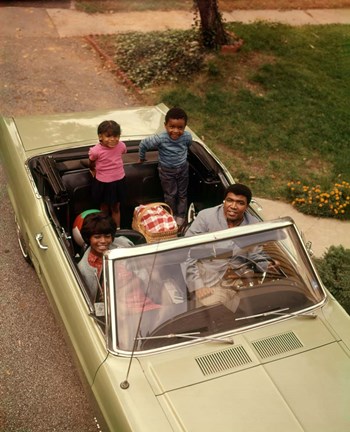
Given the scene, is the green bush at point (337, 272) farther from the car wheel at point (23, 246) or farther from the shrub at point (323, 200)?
the car wheel at point (23, 246)

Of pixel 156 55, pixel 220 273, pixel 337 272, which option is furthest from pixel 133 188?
pixel 156 55

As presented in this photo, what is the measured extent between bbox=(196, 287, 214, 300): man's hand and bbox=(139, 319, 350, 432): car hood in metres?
0.37

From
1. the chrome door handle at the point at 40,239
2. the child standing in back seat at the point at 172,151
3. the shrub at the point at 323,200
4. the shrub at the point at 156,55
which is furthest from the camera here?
the shrub at the point at 156,55

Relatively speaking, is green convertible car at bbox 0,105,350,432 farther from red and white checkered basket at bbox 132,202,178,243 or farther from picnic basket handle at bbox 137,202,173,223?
picnic basket handle at bbox 137,202,173,223

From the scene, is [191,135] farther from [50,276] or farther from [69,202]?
[50,276]

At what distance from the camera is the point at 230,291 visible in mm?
3736

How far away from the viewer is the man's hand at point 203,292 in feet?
12.0

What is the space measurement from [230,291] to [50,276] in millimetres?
1471

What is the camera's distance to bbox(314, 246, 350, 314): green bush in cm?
516

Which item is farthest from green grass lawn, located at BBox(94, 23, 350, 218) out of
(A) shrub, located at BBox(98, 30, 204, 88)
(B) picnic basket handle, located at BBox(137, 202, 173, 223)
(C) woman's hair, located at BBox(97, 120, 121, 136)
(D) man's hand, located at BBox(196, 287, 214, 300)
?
(D) man's hand, located at BBox(196, 287, 214, 300)

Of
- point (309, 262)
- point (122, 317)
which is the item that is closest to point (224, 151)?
point (309, 262)

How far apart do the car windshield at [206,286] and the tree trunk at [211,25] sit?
6.78 meters

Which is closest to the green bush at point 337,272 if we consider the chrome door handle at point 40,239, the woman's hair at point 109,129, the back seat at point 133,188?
the back seat at point 133,188

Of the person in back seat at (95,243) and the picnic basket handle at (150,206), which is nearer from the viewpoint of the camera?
the person in back seat at (95,243)
